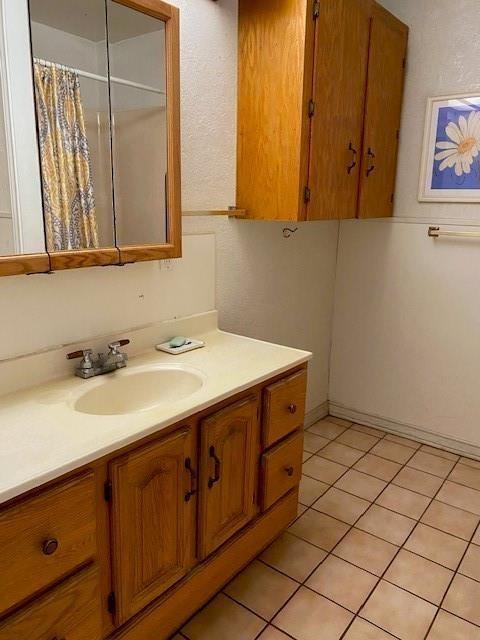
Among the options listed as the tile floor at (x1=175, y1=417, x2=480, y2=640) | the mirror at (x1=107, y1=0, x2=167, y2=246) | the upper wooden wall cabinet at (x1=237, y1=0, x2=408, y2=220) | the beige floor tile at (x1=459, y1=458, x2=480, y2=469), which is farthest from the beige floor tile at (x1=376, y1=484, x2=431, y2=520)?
the mirror at (x1=107, y1=0, x2=167, y2=246)

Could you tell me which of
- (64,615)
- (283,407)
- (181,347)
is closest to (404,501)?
(283,407)

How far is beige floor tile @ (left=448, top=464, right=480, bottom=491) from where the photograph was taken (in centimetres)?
241

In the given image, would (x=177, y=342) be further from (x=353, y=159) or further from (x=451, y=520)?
(x=451, y=520)

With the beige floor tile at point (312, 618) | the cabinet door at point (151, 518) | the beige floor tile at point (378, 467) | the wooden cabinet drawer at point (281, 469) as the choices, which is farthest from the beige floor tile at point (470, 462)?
the cabinet door at point (151, 518)

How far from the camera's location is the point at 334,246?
285 cm

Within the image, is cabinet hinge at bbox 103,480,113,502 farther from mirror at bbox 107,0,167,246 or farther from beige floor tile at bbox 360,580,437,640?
beige floor tile at bbox 360,580,437,640

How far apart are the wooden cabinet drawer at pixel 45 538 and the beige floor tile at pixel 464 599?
126cm

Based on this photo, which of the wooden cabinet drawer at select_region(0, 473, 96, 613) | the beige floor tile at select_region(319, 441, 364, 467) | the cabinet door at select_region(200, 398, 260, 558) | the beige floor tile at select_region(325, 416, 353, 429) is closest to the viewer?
the wooden cabinet drawer at select_region(0, 473, 96, 613)

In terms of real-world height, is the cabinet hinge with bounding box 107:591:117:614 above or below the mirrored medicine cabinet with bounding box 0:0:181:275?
below

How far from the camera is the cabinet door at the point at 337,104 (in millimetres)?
1858

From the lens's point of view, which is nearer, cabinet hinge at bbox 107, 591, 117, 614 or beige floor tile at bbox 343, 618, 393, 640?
cabinet hinge at bbox 107, 591, 117, 614

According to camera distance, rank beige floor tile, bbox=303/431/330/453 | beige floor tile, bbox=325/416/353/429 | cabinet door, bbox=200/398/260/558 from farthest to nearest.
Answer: beige floor tile, bbox=325/416/353/429 < beige floor tile, bbox=303/431/330/453 < cabinet door, bbox=200/398/260/558

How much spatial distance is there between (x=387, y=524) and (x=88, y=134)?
1.90m

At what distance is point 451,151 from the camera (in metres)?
2.42
